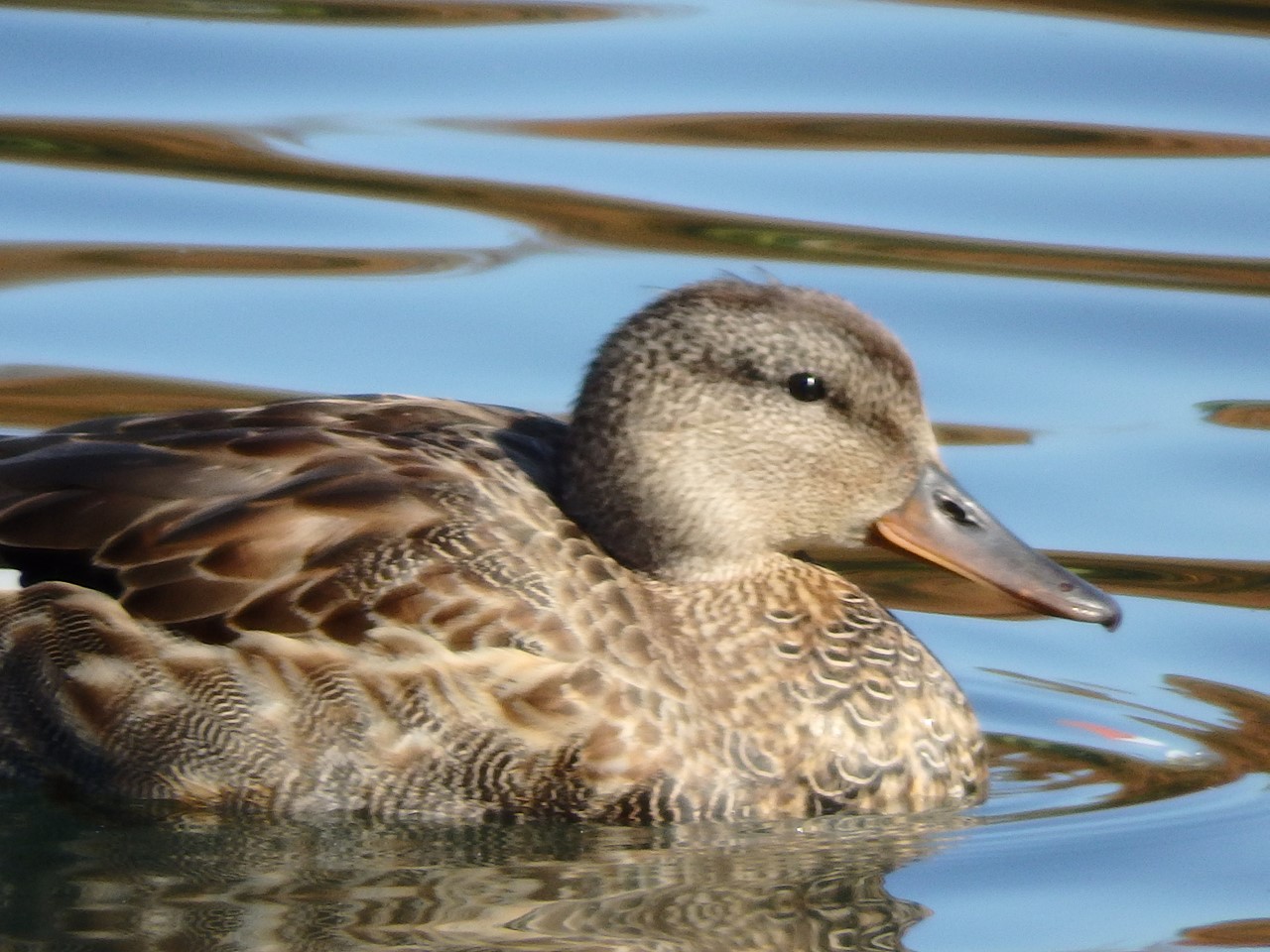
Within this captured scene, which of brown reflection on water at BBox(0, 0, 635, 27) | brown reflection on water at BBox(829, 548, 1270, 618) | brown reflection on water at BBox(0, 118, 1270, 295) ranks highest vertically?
brown reflection on water at BBox(0, 0, 635, 27)

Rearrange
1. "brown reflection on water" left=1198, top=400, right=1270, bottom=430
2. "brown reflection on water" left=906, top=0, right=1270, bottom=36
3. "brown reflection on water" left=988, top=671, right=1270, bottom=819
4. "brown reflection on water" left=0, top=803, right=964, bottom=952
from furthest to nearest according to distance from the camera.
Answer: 1. "brown reflection on water" left=906, top=0, right=1270, bottom=36
2. "brown reflection on water" left=1198, top=400, right=1270, bottom=430
3. "brown reflection on water" left=988, top=671, right=1270, bottom=819
4. "brown reflection on water" left=0, top=803, right=964, bottom=952

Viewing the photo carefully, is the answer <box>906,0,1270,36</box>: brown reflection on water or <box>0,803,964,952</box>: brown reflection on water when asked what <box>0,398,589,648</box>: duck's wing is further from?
<box>906,0,1270,36</box>: brown reflection on water

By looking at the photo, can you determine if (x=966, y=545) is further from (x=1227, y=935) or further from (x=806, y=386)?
(x=1227, y=935)

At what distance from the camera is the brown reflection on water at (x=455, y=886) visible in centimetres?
590

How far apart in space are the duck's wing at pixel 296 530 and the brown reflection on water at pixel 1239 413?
3284 millimetres

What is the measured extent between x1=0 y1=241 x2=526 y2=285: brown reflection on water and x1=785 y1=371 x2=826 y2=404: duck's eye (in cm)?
395

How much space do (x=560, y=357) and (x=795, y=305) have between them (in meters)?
3.04

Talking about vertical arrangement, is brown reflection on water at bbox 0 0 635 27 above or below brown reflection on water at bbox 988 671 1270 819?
above

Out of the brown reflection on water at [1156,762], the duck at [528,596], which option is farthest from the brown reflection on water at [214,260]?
the brown reflection on water at [1156,762]

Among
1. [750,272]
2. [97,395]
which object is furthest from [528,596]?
[750,272]

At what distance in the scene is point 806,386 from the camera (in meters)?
6.75

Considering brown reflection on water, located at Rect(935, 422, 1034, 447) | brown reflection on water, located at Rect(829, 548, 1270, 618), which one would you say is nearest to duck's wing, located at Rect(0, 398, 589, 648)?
brown reflection on water, located at Rect(829, 548, 1270, 618)

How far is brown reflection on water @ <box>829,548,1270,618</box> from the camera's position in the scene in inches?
319

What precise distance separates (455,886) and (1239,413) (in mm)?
4162
